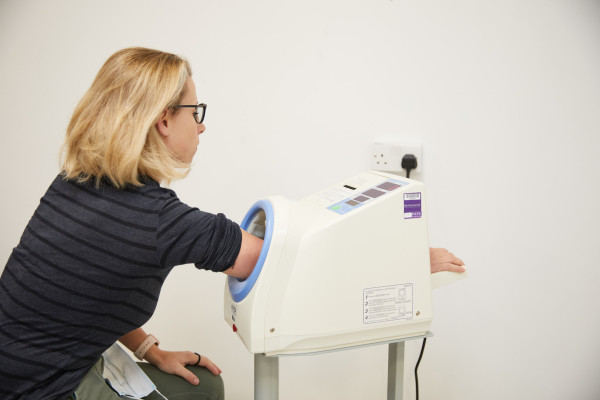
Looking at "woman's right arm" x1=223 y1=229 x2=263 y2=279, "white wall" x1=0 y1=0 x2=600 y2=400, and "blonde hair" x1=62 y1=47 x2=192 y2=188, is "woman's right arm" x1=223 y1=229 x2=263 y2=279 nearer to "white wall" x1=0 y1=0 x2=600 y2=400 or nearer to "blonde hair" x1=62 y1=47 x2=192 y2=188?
"blonde hair" x1=62 y1=47 x2=192 y2=188

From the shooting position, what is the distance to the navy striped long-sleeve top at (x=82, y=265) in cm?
85

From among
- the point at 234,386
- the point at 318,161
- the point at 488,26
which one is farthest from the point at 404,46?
the point at 234,386

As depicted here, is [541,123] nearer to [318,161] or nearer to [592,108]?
[592,108]

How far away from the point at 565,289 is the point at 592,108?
528 millimetres

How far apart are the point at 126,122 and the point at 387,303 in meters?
0.58

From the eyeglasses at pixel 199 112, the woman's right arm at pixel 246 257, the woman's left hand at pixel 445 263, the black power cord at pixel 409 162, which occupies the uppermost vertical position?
the eyeglasses at pixel 199 112

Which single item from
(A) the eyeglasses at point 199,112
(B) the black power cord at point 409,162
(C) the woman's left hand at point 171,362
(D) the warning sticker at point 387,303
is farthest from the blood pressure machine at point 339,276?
(B) the black power cord at point 409,162

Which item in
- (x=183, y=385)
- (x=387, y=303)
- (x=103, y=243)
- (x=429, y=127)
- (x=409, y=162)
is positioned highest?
(x=429, y=127)

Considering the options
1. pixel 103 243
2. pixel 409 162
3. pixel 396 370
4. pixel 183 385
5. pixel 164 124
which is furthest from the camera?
pixel 409 162

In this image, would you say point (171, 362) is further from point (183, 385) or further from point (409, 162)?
point (409, 162)

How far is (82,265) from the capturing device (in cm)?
86

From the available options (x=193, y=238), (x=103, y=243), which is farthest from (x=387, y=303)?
(x=103, y=243)

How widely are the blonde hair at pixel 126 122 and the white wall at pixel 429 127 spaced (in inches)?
24.4

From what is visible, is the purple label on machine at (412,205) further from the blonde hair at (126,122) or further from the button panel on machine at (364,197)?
the blonde hair at (126,122)
